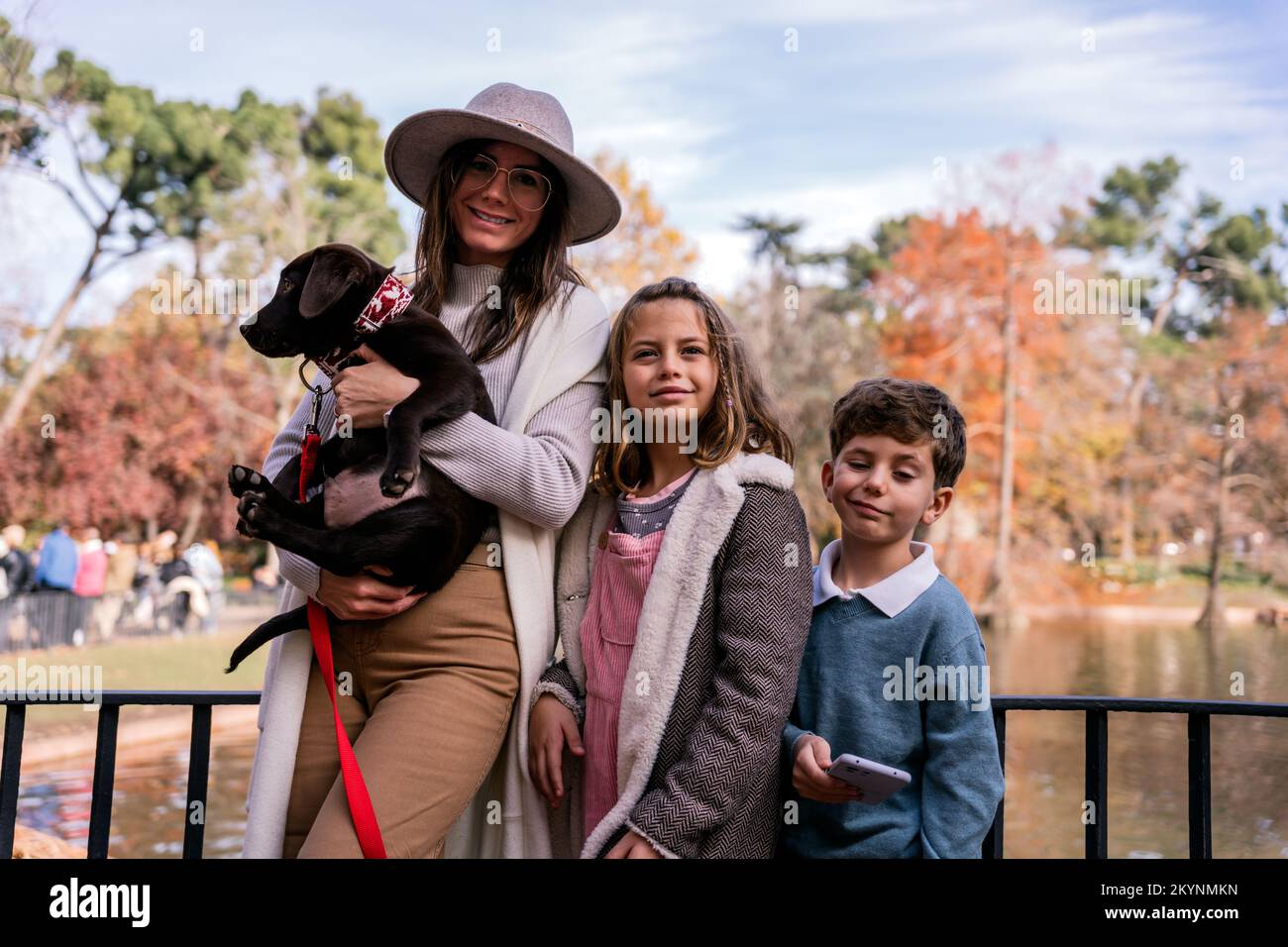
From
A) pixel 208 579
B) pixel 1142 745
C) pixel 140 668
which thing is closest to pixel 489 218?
pixel 140 668

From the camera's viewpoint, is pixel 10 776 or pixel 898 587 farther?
pixel 10 776

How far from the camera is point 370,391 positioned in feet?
6.55

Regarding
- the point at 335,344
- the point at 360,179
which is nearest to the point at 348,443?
the point at 335,344

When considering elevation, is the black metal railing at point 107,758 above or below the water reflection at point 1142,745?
above

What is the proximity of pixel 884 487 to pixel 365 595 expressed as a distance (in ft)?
3.23

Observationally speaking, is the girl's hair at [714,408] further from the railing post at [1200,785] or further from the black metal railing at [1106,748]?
the railing post at [1200,785]

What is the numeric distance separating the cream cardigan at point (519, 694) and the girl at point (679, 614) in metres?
0.05

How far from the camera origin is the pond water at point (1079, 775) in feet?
29.0

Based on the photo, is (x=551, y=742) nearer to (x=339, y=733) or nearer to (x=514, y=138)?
(x=339, y=733)

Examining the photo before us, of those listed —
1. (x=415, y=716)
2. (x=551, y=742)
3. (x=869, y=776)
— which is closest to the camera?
(x=869, y=776)

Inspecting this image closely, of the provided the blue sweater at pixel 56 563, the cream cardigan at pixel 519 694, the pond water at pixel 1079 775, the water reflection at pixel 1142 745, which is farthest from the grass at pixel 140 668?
the cream cardigan at pixel 519 694

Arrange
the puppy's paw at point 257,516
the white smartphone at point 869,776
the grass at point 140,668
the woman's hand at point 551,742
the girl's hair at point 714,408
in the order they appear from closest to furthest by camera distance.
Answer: the white smartphone at point 869,776, the puppy's paw at point 257,516, the woman's hand at point 551,742, the girl's hair at point 714,408, the grass at point 140,668

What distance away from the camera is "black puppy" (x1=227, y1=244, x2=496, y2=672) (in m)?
1.89
